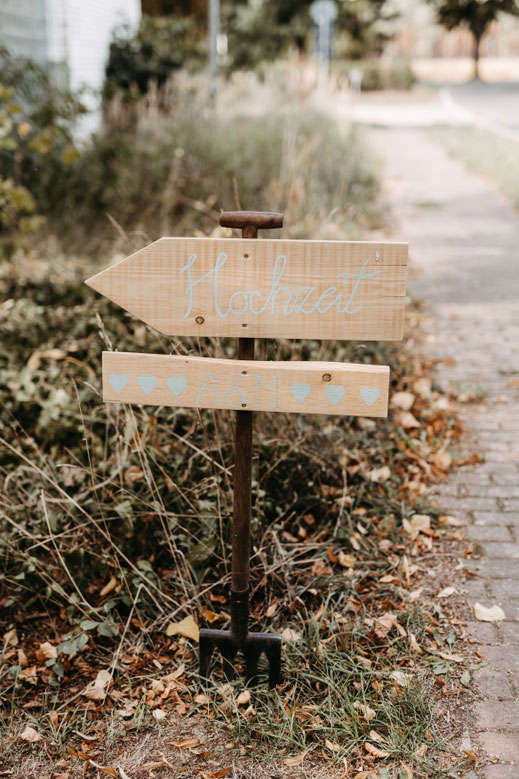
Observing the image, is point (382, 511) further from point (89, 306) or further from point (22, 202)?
point (22, 202)

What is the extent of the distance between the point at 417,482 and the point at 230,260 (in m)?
1.94

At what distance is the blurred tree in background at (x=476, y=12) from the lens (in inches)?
→ 1674

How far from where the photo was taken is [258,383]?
2.32 metres

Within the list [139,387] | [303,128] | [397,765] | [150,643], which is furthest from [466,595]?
[303,128]


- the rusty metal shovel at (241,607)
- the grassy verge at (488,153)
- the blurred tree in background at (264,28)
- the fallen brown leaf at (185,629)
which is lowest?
the fallen brown leaf at (185,629)

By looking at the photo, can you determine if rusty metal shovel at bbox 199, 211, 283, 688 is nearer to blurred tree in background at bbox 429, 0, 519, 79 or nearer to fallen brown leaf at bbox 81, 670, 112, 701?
fallen brown leaf at bbox 81, 670, 112, 701

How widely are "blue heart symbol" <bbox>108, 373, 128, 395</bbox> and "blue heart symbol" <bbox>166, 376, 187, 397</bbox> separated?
5.5 inches

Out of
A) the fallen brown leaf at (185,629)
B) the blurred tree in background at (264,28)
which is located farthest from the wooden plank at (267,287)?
the blurred tree in background at (264,28)

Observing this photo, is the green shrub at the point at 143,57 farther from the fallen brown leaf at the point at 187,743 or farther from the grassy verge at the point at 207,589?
the fallen brown leaf at the point at 187,743

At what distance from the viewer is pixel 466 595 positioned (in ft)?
9.98

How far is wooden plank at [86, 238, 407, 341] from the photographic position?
225 cm

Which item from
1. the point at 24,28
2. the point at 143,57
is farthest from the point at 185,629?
the point at 143,57

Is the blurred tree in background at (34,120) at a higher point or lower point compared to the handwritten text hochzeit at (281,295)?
higher

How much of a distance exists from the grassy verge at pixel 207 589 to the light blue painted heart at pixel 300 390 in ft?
2.33
